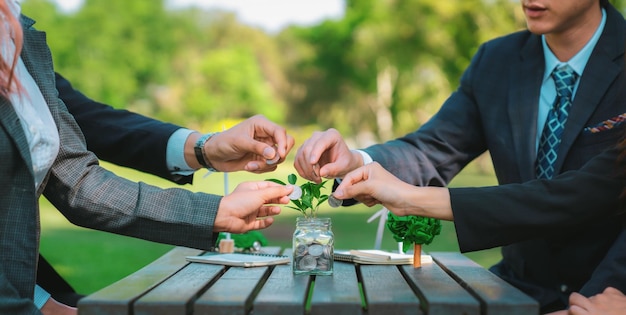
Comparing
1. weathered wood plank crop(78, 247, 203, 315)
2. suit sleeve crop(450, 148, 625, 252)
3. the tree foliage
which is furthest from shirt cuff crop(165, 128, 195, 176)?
the tree foliage

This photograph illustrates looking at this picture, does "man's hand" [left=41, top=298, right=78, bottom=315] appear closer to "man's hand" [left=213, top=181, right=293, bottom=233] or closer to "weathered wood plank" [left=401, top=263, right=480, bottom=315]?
"man's hand" [left=213, top=181, right=293, bottom=233]

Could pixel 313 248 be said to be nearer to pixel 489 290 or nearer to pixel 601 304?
pixel 489 290

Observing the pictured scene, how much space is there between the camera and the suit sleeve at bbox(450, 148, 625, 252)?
3238 millimetres

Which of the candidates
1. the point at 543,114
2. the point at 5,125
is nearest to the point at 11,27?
the point at 5,125

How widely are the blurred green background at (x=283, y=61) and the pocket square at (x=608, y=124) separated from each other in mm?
25845

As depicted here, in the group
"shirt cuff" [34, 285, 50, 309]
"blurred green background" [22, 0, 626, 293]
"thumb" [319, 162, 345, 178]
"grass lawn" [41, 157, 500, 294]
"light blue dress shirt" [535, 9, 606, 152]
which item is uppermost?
"blurred green background" [22, 0, 626, 293]

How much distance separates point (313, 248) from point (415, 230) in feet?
1.56

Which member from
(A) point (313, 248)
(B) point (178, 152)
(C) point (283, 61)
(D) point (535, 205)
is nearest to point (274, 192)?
(A) point (313, 248)

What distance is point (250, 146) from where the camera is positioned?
148 inches

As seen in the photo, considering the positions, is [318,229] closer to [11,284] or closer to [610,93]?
[11,284]

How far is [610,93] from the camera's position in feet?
13.1

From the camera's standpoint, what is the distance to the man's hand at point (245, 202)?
3.10 meters

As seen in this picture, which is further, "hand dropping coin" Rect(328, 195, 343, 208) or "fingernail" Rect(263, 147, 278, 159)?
"fingernail" Rect(263, 147, 278, 159)

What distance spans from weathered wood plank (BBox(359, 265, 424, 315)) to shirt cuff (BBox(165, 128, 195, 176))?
117cm
